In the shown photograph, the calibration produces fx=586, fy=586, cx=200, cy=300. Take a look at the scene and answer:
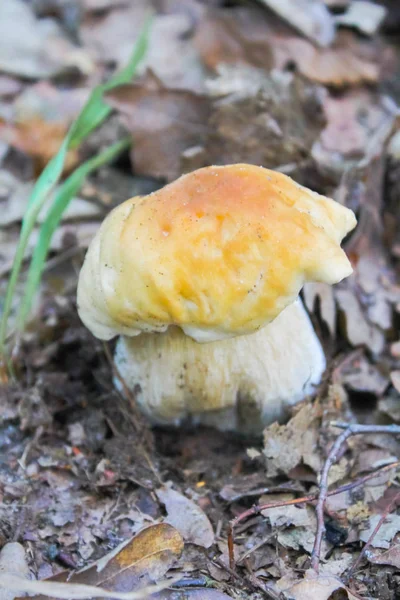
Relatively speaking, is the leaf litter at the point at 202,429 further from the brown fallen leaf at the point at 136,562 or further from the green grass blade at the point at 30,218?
the green grass blade at the point at 30,218

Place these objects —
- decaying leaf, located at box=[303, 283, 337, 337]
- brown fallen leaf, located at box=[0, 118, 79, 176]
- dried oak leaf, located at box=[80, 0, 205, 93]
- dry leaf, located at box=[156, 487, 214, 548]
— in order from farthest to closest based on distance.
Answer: dried oak leaf, located at box=[80, 0, 205, 93] < brown fallen leaf, located at box=[0, 118, 79, 176] < decaying leaf, located at box=[303, 283, 337, 337] < dry leaf, located at box=[156, 487, 214, 548]

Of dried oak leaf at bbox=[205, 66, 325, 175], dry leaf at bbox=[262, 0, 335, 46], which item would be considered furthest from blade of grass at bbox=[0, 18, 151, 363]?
dry leaf at bbox=[262, 0, 335, 46]

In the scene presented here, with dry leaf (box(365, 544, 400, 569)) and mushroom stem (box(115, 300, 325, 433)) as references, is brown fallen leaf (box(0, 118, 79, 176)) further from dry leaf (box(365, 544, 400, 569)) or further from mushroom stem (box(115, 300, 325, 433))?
dry leaf (box(365, 544, 400, 569))

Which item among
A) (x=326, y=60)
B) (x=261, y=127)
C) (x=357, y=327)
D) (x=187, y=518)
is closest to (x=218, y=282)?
(x=187, y=518)

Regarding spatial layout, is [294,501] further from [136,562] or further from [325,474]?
[136,562]

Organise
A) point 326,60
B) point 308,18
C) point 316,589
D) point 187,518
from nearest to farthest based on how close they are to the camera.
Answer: point 316,589
point 187,518
point 326,60
point 308,18
